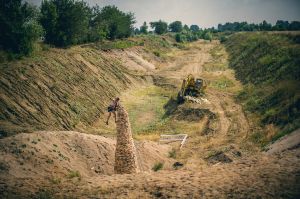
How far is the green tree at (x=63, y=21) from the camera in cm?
→ 3325

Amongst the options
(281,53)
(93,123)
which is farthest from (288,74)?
(93,123)

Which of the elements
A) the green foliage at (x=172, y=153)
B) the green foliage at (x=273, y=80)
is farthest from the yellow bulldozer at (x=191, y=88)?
the green foliage at (x=172, y=153)

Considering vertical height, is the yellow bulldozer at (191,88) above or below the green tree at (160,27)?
below

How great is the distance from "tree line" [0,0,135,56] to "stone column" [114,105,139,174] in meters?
16.5

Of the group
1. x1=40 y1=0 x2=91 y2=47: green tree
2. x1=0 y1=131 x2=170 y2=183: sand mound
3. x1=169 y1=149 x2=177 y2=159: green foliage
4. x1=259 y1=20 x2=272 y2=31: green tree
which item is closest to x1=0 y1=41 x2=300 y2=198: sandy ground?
x1=0 y1=131 x2=170 y2=183: sand mound

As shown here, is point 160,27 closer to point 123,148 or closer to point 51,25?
point 51,25

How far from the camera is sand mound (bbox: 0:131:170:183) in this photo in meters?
11.7

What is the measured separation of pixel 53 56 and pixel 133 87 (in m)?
10.5

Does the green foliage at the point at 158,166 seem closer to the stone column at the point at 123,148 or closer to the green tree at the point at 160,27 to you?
the stone column at the point at 123,148

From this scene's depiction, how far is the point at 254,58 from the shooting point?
4159cm

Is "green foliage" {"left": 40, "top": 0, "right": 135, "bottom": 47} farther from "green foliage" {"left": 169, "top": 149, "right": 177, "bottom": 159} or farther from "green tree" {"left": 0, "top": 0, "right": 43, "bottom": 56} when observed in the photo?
"green foliage" {"left": 169, "top": 149, "right": 177, "bottom": 159}

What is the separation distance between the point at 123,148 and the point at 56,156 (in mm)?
2920

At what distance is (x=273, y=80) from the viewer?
29797 mm

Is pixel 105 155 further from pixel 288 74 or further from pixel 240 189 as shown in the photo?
pixel 288 74
